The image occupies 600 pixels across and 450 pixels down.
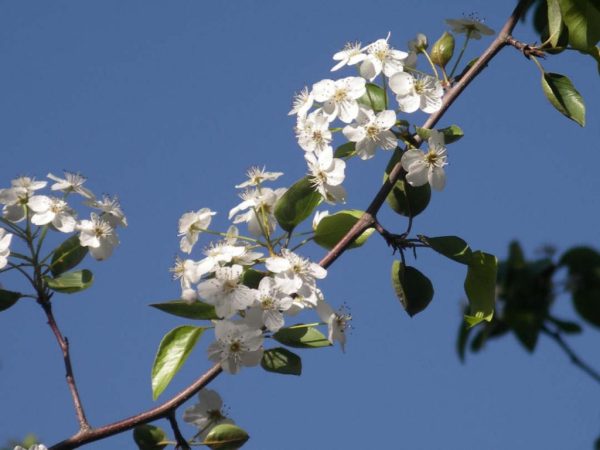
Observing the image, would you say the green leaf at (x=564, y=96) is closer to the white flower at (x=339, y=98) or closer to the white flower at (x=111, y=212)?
the white flower at (x=339, y=98)

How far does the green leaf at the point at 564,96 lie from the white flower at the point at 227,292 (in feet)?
2.15

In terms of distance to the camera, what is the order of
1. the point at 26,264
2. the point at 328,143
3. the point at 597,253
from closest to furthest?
the point at 328,143
the point at 26,264
the point at 597,253

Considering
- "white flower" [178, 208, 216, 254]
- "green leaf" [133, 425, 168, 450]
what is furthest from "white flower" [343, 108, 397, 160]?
"green leaf" [133, 425, 168, 450]

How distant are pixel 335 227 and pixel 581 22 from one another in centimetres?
53

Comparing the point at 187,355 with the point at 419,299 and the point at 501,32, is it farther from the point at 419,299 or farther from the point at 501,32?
the point at 501,32

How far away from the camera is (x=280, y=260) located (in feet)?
4.65

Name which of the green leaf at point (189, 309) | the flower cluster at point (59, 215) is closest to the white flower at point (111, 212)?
the flower cluster at point (59, 215)

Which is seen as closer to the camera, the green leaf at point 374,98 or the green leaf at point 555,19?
the green leaf at point 555,19

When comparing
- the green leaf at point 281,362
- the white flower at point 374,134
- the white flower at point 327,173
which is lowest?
the green leaf at point 281,362

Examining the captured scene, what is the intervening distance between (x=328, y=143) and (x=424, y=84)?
20 centimetres

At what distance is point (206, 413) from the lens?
154 centimetres

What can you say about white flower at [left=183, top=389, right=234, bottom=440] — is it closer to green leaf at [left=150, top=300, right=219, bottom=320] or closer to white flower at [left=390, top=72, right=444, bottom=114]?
green leaf at [left=150, top=300, right=219, bottom=320]

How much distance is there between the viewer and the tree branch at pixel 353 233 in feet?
4.44

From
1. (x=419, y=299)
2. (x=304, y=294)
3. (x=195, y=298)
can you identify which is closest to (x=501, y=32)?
(x=419, y=299)
